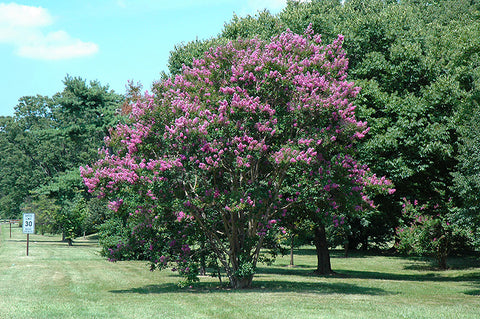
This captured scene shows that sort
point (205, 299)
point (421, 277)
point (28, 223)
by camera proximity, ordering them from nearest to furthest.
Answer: point (205, 299)
point (421, 277)
point (28, 223)

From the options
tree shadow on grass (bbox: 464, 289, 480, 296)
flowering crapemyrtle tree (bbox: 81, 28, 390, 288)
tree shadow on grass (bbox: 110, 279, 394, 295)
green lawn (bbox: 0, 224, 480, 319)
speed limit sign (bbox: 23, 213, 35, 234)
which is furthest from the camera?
speed limit sign (bbox: 23, 213, 35, 234)

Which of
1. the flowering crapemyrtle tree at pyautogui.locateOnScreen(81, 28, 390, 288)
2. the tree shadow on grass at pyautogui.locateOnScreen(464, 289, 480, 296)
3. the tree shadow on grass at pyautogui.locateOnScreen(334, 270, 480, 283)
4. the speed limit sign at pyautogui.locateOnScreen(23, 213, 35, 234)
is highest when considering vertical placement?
the flowering crapemyrtle tree at pyautogui.locateOnScreen(81, 28, 390, 288)

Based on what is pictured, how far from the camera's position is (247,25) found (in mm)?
31984

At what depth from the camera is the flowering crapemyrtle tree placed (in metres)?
17.4

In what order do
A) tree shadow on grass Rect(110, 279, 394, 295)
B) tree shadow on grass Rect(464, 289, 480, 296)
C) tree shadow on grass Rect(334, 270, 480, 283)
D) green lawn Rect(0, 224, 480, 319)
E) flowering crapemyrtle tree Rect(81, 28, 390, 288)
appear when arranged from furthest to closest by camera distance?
tree shadow on grass Rect(334, 270, 480, 283), tree shadow on grass Rect(464, 289, 480, 296), tree shadow on grass Rect(110, 279, 394, 295), flowering crapemyrtle tree Rect(81, 28, 390, 288), green lawn Rect(0, 224, 480, 319)

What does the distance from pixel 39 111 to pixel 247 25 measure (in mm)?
72181

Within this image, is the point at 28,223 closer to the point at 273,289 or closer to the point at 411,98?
the point at 273,289

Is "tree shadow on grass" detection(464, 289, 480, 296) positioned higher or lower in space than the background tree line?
lower

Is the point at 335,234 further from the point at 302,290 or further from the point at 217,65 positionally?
the point at 217,65

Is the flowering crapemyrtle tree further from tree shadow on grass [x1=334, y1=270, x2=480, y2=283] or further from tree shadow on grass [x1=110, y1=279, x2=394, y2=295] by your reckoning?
tree shadow on grass [x1=334, y1=270, x2=480, y2=283]

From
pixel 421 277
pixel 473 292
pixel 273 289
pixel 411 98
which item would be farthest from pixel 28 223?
pixel 473 292

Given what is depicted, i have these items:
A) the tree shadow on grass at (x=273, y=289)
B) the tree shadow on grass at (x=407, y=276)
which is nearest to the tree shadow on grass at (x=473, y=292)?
the tree shadow on grass at (x=273, y=289)

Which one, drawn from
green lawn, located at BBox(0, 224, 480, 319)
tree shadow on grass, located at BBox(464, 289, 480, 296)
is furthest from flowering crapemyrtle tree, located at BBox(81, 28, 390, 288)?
tree shadow on grass, located at BBox(464, 289, 480, 296)

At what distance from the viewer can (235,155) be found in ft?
59.0
